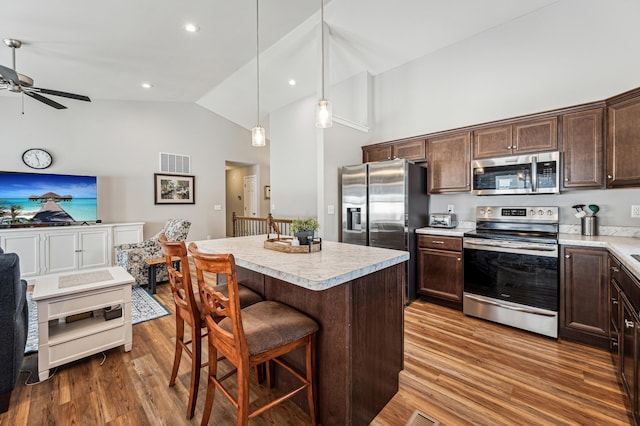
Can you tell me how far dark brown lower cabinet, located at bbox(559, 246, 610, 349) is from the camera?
2.39 metres

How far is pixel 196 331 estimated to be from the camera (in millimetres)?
1687

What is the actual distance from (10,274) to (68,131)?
4.71m

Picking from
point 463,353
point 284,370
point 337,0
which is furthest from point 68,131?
point 463,353

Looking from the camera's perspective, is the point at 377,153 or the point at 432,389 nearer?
the point at 432,389

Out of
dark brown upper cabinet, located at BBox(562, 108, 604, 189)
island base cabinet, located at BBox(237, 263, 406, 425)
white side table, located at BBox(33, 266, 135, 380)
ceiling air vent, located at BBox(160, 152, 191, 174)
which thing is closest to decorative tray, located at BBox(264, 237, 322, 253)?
island base cabinet, located at BBox(237, 263, 406, 425)

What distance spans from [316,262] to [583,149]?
2.95m

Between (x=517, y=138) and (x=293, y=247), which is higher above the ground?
(x=517, y=138)

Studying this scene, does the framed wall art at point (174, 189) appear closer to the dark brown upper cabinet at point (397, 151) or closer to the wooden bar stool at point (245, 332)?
the dark brown upper cabinet at point (397, 151)

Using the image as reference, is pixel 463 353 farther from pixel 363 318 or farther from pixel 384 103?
pixel 384 103

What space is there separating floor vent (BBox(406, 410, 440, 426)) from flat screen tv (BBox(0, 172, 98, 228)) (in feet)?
19.6

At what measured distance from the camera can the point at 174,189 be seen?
6.29 metres

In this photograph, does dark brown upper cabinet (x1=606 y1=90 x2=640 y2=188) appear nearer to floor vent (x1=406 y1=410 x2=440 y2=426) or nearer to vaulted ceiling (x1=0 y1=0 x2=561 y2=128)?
vaulted ceiling (x1=0 y1=0 x2=561 y2=128)

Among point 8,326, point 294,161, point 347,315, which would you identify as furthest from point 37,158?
point 347,315

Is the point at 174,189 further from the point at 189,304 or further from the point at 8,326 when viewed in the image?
the point at 189,304
